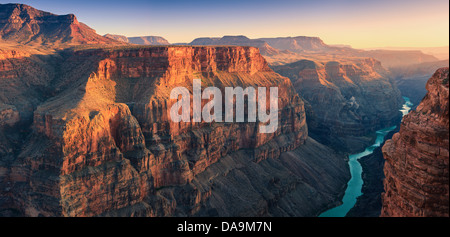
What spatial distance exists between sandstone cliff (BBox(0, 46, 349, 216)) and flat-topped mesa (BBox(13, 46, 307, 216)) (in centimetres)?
22

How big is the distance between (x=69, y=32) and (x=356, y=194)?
131124mm

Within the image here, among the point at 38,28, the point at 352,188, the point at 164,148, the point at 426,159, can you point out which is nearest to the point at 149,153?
the point at 164,148

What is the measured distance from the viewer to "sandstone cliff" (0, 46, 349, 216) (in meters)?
54.8

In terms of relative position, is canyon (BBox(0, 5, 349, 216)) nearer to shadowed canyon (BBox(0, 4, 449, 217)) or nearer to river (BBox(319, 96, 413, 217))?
shadowed canyon (BBox(0, 4, 449, 217))

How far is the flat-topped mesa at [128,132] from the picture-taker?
54469 millimetres

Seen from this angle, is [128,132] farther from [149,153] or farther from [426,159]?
[426,159]

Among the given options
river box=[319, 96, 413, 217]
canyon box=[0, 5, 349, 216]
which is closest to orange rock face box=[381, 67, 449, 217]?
→ canyon box=[0, 5, 349, 216]

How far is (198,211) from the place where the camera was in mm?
68625

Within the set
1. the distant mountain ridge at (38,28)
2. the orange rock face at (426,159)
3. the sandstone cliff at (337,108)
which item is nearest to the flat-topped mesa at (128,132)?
the distant mountain ridge at (38,28)

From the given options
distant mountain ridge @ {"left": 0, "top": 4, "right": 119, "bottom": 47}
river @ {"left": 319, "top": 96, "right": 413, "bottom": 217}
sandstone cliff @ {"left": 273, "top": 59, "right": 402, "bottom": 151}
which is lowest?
river @ {"left": 319, "top": 96, "right": 413, "bottom": 217}

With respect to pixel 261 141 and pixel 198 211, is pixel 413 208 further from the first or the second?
pixel 261 141

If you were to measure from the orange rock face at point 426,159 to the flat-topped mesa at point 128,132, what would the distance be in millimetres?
49048

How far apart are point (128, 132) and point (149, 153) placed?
634cm

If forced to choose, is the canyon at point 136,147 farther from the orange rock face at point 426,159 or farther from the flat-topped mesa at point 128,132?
the orange rock face at point 426,159
